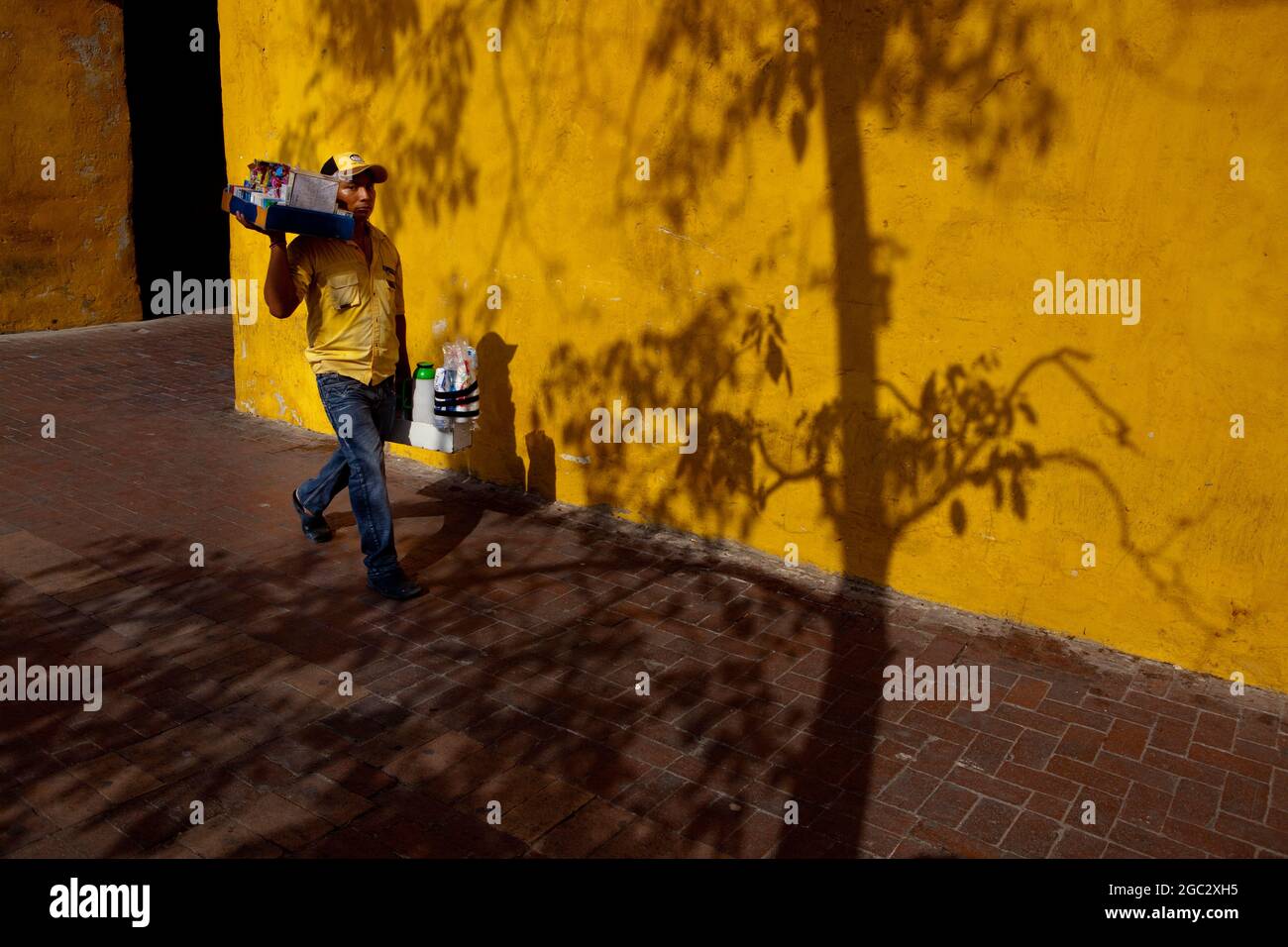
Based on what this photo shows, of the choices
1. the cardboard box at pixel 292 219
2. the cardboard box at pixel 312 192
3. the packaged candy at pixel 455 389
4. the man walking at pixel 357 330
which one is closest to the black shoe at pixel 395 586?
the man walking at pixel 357 330

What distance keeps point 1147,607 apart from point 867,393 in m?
1.66

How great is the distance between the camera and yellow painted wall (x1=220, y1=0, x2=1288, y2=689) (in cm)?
488

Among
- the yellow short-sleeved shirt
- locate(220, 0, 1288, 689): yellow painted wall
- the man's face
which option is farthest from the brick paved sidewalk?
the man's face

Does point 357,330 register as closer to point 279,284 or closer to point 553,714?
point 279,284

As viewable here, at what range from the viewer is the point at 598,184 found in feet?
22.1

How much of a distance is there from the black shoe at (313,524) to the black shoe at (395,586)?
849 millimetres

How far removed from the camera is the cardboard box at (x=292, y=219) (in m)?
5.24

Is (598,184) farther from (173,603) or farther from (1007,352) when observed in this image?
(173,603)

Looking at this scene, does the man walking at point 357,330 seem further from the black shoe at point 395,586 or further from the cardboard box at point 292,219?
the cardboard box at point 292,219

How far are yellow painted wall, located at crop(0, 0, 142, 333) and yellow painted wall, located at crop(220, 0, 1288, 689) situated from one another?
20.1ft

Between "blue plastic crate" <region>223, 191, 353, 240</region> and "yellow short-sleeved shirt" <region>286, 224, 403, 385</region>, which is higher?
"blue plastic crate" <region>223, 191, 353, 240</region>

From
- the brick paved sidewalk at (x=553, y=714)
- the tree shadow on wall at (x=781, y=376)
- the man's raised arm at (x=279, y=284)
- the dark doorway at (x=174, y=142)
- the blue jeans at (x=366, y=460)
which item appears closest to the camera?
the brick paved sidewalk at (x=553, y=714)

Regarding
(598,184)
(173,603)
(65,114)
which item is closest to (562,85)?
(598,184)

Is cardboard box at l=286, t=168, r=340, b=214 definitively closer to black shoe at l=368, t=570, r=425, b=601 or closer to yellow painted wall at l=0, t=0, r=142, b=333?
black shoe at l=368, t=570, r=425, b=601
